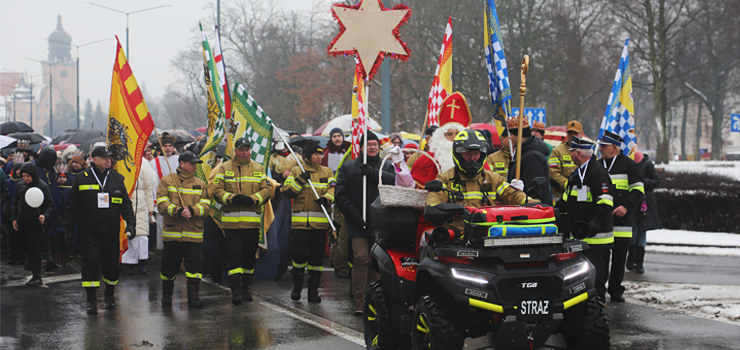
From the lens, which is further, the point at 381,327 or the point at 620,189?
the point at 620,189

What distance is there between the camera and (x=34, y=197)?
35.1ft

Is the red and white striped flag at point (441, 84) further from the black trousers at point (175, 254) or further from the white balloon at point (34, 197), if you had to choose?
the white balloon at point (34, 197)

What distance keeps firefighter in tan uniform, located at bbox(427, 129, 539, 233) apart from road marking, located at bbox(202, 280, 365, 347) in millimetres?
1861

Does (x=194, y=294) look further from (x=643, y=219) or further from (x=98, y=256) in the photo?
(x=643, y=219)

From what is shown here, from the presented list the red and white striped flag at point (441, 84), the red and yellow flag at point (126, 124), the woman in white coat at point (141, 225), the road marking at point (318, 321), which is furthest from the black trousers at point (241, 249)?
the red and white striped flag at point (441, 84)

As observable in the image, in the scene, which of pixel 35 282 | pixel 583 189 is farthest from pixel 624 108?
pixel 35 282

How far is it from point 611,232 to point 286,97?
4189 centimetres

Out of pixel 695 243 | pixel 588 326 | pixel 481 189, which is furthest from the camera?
pixel 695 243

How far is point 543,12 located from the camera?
109 feet

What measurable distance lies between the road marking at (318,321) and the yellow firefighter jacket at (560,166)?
378 cm

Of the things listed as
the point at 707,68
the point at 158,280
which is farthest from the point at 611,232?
the point at 707,68

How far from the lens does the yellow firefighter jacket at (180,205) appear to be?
910 cm

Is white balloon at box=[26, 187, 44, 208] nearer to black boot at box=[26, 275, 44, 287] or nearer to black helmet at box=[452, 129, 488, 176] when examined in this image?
black boot at box=[26, 275, 44, 287]

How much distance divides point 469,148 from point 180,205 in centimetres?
468
